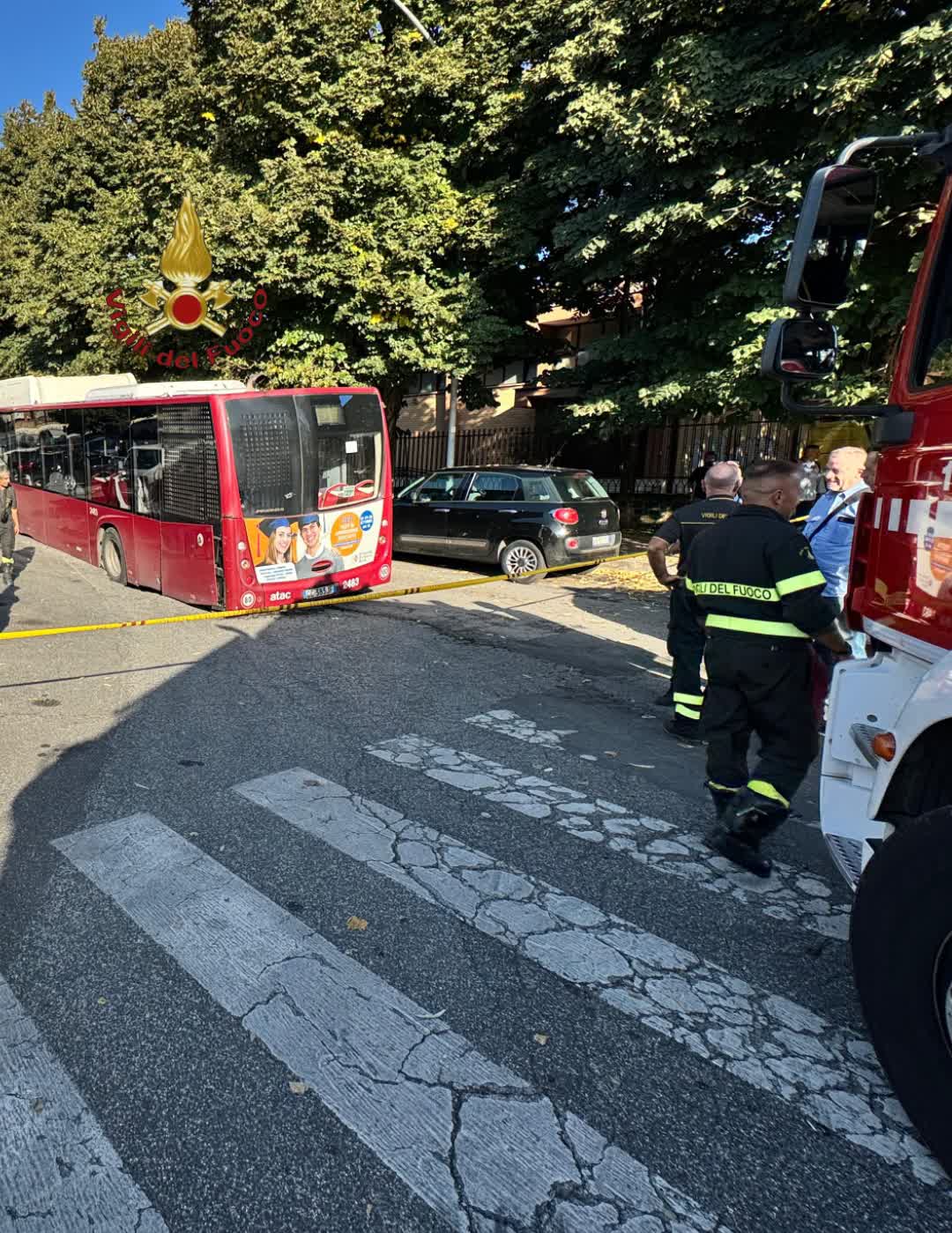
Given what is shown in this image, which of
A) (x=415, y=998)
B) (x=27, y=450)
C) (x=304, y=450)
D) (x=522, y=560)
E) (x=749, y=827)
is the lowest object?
(x=522, y=560)

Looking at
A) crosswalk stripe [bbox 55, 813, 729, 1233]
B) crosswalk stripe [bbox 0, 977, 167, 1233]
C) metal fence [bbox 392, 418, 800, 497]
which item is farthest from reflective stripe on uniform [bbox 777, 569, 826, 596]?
metal fence [bbox 392, 418, 800, 497]

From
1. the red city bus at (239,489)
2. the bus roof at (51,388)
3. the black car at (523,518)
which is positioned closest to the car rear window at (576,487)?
the black car at (523,518)

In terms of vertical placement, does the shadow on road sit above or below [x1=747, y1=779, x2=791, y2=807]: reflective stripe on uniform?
below

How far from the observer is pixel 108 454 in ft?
37.0

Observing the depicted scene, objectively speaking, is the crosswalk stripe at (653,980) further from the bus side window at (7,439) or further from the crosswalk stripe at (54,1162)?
the bus side window at (7,439)

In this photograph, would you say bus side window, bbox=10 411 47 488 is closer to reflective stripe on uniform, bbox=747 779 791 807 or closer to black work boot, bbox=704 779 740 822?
black work boot, bbox=704 779 740 822

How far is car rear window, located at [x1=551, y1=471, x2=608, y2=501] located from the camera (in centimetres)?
1254

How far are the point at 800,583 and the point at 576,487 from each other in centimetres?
939

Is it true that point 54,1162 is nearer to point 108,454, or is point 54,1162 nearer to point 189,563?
point 189,563

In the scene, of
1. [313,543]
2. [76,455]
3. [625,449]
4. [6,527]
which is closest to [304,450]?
[313,543]

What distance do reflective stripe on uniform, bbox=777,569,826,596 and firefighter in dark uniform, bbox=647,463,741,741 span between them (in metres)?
2.03

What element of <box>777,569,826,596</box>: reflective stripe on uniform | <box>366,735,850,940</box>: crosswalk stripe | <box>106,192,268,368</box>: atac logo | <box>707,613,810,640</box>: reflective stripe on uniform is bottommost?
<box>366,735,850,940</box>: crosswalk stripe

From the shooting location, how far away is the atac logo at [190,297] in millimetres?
16641

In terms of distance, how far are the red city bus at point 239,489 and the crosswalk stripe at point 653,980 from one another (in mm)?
5625
